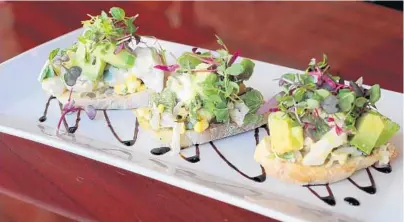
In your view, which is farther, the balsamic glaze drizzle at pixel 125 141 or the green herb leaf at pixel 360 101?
the balsamic glaze drizzle at pixel 125 141

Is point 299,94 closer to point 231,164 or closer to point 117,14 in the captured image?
point 231,164

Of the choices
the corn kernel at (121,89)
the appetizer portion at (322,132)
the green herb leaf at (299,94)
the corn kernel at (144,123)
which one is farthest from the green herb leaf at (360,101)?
the corn kernel at (121,89)

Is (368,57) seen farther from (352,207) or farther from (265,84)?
(352,207)

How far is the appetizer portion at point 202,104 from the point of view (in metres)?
1.47

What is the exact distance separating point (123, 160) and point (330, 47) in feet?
3.04

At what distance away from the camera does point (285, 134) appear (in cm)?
135

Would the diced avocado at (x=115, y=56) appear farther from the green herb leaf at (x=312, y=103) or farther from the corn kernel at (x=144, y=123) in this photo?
the green herb leaf at (x=312, y=103)

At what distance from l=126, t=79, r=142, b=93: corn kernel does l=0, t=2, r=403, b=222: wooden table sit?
270 mm

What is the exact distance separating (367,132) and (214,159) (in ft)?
1.08

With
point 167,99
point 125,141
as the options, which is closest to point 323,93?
point 167,99

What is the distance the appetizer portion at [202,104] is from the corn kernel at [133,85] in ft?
0.36

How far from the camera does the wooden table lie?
4.21ft

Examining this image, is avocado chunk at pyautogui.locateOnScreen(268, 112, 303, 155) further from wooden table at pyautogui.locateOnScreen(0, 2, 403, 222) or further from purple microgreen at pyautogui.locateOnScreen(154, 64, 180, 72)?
purple microgreen at pyautogui.locateOnScreen(154, 64, 180, 72)

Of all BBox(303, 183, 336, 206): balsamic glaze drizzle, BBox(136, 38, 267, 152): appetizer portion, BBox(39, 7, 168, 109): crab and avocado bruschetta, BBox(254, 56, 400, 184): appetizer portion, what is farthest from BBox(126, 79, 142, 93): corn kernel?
BBox(303, 183, 336, 206): balsamic glaze drizzle
